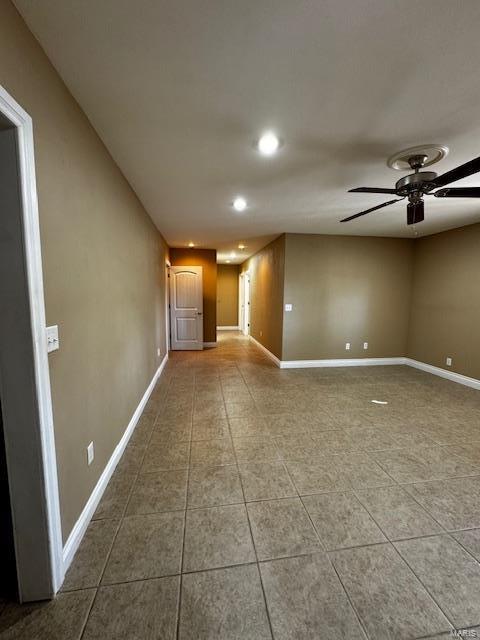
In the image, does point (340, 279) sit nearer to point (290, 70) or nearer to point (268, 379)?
point (268, 379)

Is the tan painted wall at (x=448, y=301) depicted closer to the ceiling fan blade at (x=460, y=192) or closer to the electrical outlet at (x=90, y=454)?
the ceiling fan blade at (x=460, y=192)

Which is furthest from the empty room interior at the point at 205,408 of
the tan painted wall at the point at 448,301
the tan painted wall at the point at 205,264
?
the tan painted wall at the point at 205,264

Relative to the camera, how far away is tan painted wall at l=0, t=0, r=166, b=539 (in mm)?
1174

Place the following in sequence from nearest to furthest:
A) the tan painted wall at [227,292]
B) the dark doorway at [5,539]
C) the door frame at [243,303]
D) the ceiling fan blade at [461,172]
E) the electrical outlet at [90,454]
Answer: the dark doorway at [5,539], the ceiling fan blade at [461,172], the electrical outlet at [90,454], the door frame at [243,303], the tan painted wall at [227,292]

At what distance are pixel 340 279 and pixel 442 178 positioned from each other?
3.23 m

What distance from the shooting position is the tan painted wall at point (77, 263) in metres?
1.17

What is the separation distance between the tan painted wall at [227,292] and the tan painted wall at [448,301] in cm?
553

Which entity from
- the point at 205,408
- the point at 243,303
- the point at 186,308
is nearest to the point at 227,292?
the point at 243,303

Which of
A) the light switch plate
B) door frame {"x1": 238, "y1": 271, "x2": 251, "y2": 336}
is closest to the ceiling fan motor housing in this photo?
the light switch plate

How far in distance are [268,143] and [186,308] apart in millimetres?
4888

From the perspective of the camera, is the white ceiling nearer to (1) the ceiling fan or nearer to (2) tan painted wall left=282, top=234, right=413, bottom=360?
(1) the ceiling fan

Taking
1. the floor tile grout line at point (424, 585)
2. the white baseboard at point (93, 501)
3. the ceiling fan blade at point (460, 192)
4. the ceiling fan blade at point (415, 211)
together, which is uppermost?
the ceiling fan blade at point (460, 192)

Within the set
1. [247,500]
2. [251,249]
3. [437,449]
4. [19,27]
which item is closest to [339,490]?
[247,500]

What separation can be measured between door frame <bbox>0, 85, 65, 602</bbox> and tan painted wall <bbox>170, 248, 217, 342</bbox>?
18.0 feet
